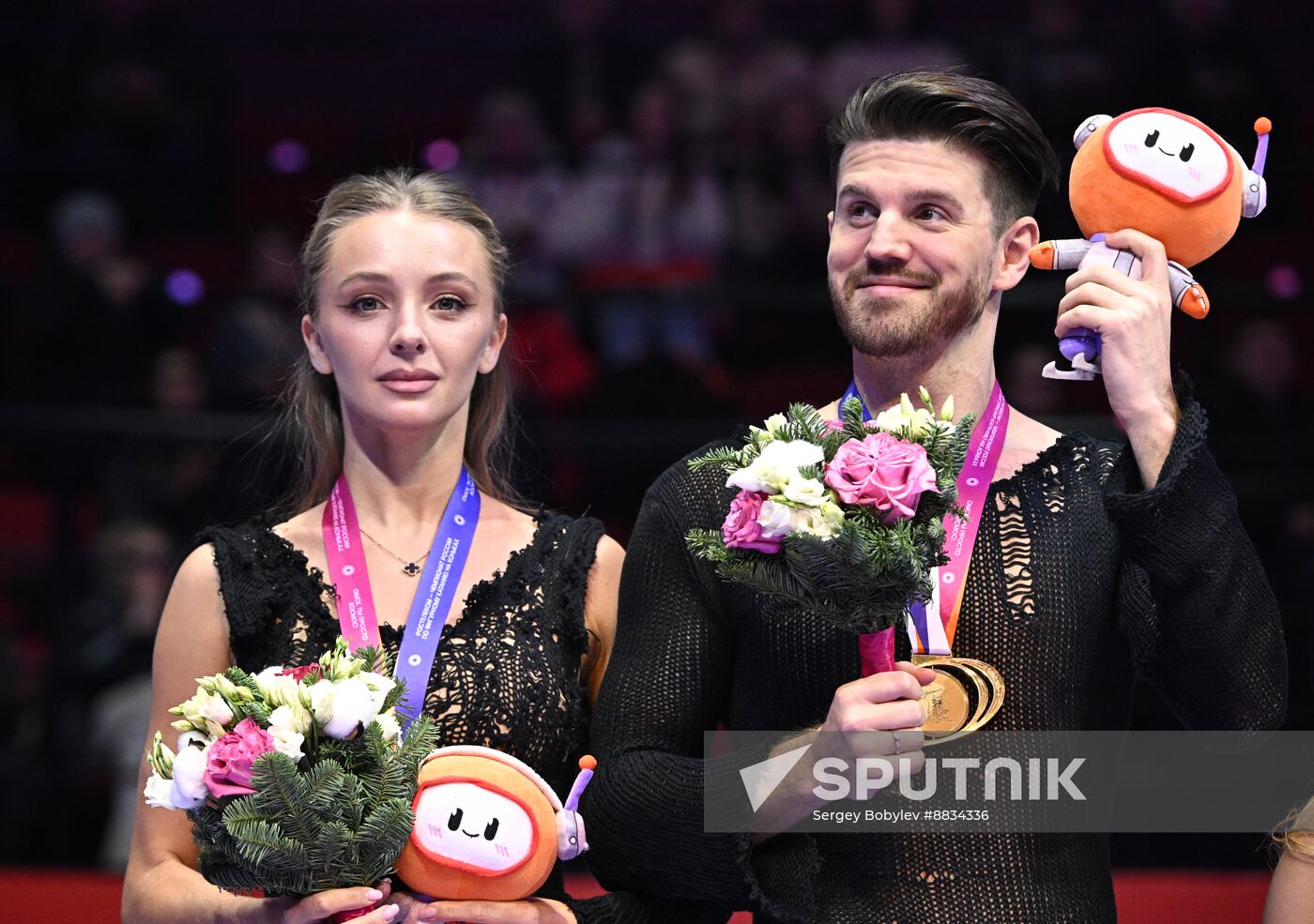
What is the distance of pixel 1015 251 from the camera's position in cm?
249

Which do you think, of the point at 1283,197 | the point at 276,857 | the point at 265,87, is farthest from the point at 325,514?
the point at 265,87

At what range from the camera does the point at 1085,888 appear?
230 centimetres

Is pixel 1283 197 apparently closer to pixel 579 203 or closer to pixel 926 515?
pixel 579 203

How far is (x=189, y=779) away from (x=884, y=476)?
95 centimetres

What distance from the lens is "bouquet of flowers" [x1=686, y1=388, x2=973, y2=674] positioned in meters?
2.00

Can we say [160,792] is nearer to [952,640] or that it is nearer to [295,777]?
[295,777]

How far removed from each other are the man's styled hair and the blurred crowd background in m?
1.61

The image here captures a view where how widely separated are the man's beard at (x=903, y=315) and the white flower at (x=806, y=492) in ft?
1.34

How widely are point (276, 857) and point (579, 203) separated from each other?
462 cm

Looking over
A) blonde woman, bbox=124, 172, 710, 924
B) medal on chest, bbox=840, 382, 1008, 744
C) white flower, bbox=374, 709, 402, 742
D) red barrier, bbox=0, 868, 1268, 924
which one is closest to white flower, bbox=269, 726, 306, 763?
white flower, bbox=374, 709, 402, 742

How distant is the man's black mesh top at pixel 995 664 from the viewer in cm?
217

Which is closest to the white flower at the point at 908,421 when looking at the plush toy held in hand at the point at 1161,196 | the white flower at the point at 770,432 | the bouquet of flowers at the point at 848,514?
the bouquet of flowers at the point at 848,514

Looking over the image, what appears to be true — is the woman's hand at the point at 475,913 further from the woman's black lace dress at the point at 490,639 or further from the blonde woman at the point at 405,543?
the woman's black lace dress at the point at 490,639

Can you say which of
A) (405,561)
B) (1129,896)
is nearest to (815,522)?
(405,561)
